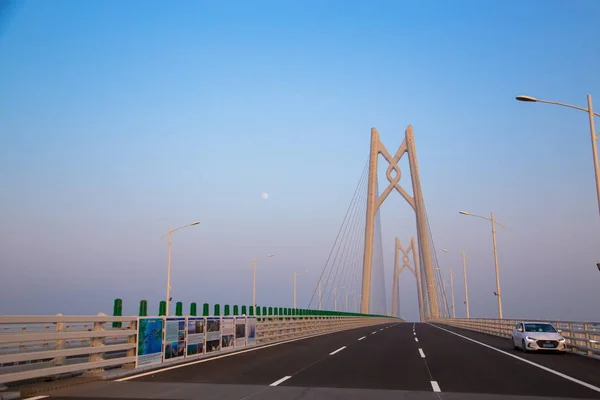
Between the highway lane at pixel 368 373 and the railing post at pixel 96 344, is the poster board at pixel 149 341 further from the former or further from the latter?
the highway lane at pixel 368 373

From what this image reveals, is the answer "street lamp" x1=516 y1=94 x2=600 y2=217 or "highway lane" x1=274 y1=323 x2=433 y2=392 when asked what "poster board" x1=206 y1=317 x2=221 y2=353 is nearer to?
"highway lane" x1=274 y1=323 x2=433 y2=392

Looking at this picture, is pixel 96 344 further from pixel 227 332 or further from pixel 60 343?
pixel 227 332

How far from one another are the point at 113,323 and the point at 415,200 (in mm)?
48153

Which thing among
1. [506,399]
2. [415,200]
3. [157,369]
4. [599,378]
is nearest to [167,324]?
[157,369]

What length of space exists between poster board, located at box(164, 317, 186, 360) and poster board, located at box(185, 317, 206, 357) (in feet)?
1.36

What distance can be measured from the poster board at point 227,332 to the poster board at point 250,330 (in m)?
1.94

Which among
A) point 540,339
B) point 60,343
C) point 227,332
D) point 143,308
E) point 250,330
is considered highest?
point 143,308

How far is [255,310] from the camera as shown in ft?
92.8

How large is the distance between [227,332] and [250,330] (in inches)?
123

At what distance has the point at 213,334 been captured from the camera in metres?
20.0

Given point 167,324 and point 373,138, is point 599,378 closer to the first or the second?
point 167,324

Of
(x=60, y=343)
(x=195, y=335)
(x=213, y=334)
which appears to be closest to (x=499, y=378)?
(x=195, y=335)

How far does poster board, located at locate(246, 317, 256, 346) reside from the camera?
79.3 feet

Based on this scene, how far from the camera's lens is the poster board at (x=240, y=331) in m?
22.7
